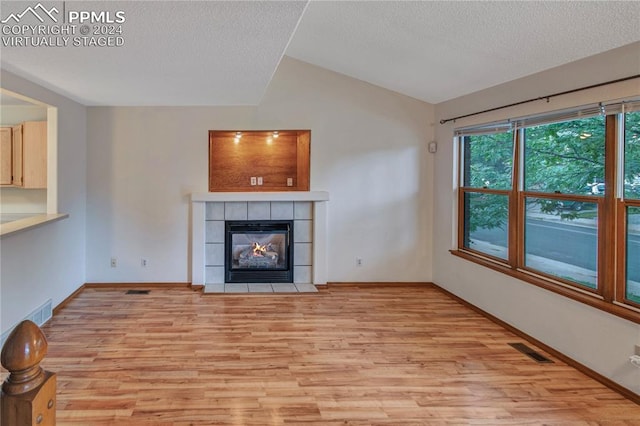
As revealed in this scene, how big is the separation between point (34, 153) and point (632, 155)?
5.45 meters

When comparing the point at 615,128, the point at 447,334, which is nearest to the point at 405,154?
the point at 447,334

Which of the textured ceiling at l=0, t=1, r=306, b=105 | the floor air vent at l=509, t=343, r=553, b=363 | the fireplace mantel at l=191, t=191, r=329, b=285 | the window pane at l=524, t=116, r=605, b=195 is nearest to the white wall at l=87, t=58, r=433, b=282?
the fireplace mantel at l=191, t=191, r=329, b=285

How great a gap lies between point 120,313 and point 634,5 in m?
4.93

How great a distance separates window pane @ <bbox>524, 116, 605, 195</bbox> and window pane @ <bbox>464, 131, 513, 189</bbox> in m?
0.29

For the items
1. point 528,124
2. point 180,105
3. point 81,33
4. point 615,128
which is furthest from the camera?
point 180,105

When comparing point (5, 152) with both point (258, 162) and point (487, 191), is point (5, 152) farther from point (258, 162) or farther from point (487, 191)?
point (487, 191)

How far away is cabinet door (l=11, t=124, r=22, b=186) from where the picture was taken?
198 inches

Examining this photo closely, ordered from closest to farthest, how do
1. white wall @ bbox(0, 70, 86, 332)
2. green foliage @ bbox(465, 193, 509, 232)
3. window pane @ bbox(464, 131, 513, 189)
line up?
white wall @ bbox(0, 70, 86, 332), window pane @ bbox(464, 131, 513, 189), green foliage @ bbox(465, 193, 509, 232)

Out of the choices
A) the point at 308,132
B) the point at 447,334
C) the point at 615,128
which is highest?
the point at 308,132

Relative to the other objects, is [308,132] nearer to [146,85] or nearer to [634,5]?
[146,85]

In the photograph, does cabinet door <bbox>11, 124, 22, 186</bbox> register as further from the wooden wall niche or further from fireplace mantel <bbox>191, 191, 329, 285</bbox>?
the wooden wall niche

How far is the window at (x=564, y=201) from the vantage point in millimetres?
3191

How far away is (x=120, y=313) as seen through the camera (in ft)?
16.0

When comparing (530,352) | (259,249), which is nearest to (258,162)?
(259,249)
